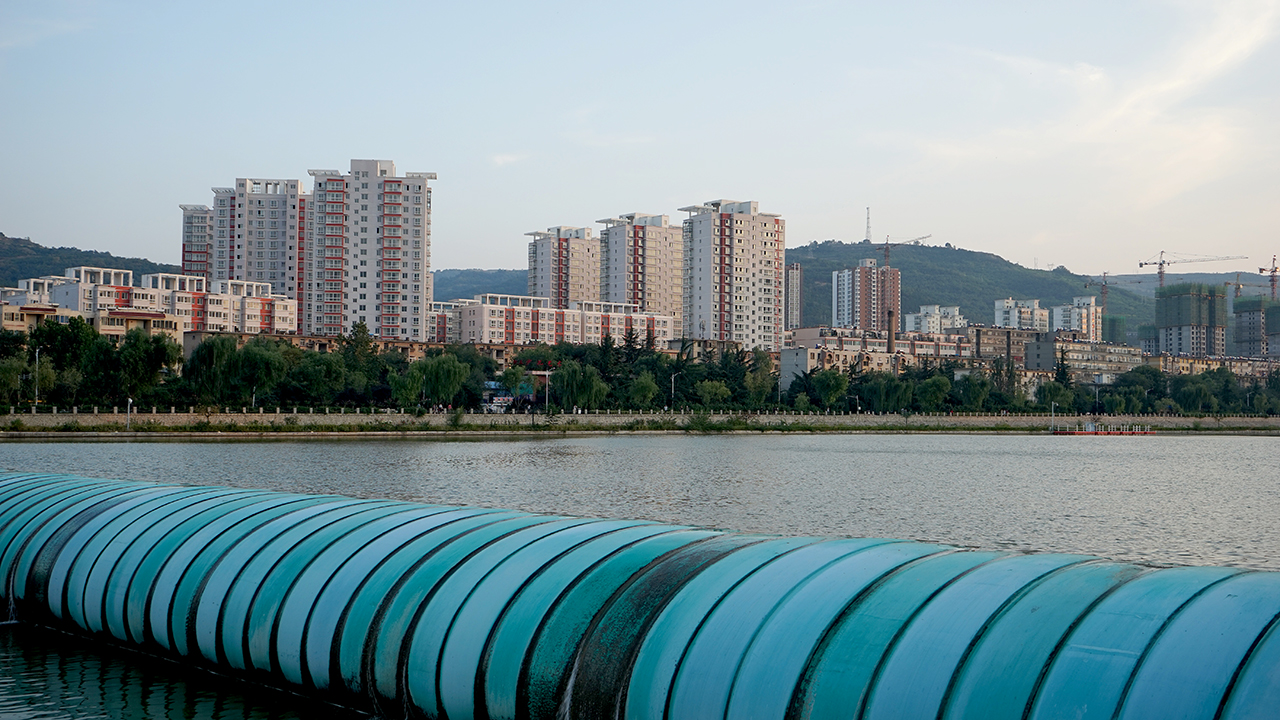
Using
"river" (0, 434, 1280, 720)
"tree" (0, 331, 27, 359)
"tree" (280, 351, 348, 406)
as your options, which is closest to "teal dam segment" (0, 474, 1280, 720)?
"river" (0, 434, 1280, 720)

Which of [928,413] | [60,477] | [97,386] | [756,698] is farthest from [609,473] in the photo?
[928,413]

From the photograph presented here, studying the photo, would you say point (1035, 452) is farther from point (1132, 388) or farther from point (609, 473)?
point (1132, 388)

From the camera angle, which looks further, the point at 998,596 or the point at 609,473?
the point at 609,473

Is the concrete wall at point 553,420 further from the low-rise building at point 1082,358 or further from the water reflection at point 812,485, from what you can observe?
the low-rise building at point 1082,358

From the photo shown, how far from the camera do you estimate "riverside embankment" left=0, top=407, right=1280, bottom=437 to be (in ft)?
201

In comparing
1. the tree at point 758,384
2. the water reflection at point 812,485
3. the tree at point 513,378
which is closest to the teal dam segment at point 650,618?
the water reflection at point 812,485

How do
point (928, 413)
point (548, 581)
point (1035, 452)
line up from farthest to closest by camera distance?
point (928, 413)
point (1035, 452)
point (548, 581)

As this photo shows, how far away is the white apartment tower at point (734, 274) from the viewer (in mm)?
163125

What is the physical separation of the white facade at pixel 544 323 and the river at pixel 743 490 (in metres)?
88.7

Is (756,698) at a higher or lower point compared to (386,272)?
lower

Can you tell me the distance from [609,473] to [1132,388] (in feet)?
373

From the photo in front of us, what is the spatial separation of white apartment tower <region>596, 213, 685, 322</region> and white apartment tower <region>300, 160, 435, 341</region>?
132 feet

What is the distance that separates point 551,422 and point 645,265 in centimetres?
9500

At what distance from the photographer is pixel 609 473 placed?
41219mm
